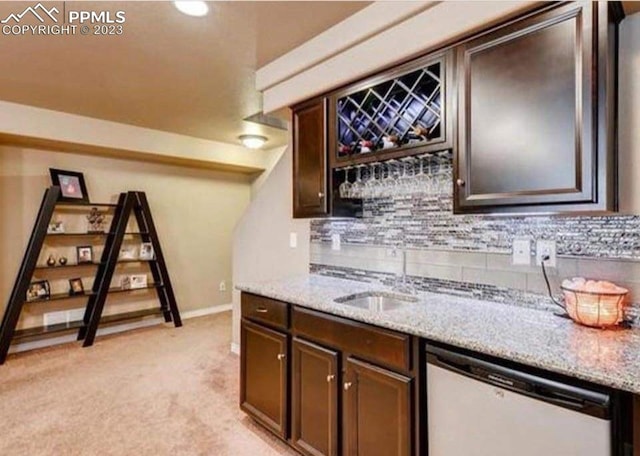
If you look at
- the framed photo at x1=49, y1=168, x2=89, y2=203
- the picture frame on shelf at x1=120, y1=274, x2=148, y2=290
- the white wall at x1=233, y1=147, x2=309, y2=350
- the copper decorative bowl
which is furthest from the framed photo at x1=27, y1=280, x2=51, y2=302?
the copper decorative bowl

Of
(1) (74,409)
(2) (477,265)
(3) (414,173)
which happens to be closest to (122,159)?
(1) (74,409)

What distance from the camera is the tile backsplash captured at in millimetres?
1557

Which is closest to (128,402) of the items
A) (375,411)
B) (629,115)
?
(375,411)

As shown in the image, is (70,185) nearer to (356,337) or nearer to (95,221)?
(95,221)

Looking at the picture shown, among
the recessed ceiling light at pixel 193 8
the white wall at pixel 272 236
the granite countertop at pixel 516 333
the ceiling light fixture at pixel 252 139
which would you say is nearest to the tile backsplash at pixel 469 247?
the granite countertop at pixel 516 333

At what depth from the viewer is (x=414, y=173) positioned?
2.18m

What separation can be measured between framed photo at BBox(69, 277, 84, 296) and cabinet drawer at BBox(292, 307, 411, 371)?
10.9ft

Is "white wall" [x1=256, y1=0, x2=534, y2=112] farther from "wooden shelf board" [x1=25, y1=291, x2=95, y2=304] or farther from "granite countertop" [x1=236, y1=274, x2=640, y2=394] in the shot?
"wooden shelf board" [x1=25, y1=291, x2=95, y2=304]

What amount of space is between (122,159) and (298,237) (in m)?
2.90

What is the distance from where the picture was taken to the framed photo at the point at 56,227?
13.2 feet

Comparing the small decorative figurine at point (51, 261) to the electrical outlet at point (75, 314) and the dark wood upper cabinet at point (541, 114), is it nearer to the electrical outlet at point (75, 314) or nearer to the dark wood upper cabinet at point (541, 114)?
the electrical outlet at point (75, 314)

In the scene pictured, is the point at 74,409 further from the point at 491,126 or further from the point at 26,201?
the point at 491,126

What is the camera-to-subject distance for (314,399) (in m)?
1.95

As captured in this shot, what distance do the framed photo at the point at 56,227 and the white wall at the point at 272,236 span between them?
1994 mm
